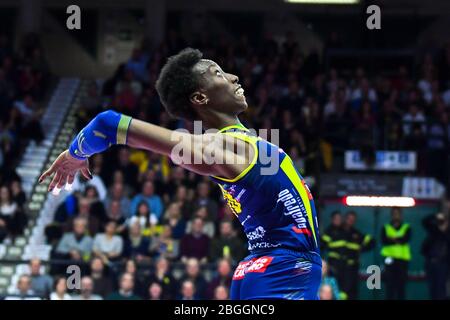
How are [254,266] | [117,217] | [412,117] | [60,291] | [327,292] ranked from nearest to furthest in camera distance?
[254,266]
[327,292]
[60,291]
[117,217]
[412,117]

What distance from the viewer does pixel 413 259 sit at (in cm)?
1352

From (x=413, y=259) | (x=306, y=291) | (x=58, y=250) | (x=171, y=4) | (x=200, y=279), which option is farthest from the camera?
(x=171, y=4)

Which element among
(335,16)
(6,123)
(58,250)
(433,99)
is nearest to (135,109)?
(6,123)

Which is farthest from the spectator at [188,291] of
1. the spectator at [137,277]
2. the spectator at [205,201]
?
the spectator at [205,201]

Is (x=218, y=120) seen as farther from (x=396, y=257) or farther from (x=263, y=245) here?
(x=396, y=257)

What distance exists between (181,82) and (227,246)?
794 centimetres

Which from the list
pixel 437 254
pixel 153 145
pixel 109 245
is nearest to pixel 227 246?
pixel 109 245

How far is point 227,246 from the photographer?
12.4 meters

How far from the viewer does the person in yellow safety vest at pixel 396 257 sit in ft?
41.1

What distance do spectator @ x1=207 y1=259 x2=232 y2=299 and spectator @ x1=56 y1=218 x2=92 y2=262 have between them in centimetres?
183

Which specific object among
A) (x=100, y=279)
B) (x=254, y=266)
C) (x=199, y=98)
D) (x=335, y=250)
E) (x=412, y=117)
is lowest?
(x=100, y=279)

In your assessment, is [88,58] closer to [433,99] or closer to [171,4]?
[171,4]

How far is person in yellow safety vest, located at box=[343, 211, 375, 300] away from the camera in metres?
12.4

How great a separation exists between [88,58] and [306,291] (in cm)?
1670
